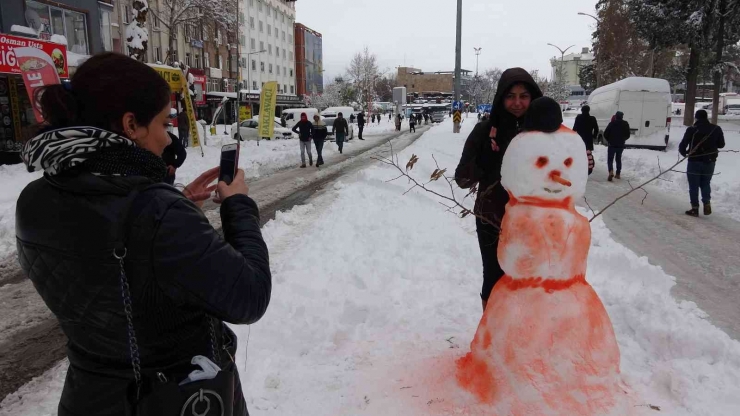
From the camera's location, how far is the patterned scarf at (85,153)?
1158 millimetres

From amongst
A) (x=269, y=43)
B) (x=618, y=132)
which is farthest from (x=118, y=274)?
(x=269, y=43)

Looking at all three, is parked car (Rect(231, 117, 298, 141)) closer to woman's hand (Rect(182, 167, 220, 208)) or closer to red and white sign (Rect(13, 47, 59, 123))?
red and white sign (Rect(13, 47, 59, 123))

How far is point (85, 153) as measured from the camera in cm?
117

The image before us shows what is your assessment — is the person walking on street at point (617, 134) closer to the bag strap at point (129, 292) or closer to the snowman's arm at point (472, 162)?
the snowman's arm at point (472, 162)

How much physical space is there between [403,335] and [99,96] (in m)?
2.92

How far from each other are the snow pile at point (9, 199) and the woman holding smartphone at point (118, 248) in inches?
60.2

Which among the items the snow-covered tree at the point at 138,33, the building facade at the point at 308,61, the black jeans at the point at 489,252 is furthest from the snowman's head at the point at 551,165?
the building facade at the point at 308,61

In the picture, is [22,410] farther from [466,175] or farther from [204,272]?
[466,175]

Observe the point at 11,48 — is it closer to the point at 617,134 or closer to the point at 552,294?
the point at 552,294

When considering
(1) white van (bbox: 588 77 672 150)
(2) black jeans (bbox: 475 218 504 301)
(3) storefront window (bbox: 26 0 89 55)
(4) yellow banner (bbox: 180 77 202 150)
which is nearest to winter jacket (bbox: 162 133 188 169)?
(2) black jeans (bbox: 475 218 504 301)

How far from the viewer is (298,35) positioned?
7338 cm

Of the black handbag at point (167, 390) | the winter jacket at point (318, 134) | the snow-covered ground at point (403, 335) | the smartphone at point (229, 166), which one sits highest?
the smartphone at point (229, 166)

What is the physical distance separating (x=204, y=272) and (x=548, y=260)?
5.51ft

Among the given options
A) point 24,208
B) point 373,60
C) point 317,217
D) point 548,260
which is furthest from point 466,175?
point 373,60
